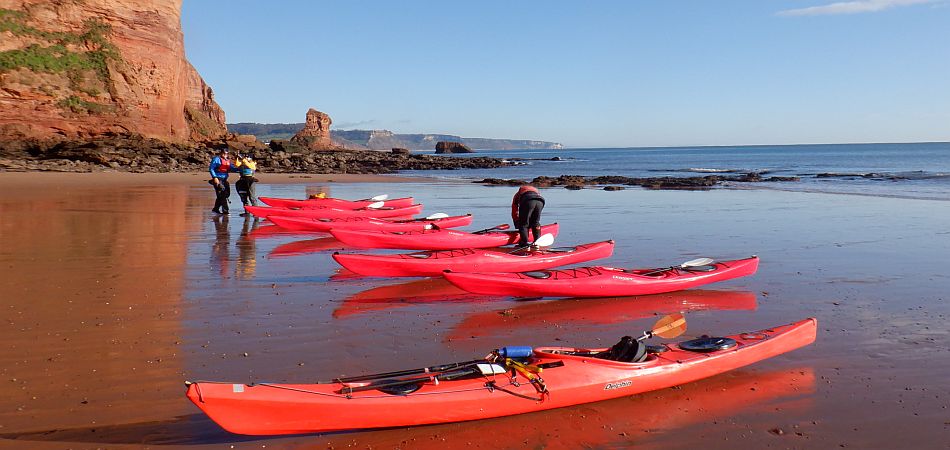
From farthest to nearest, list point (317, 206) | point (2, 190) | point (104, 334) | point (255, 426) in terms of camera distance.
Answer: point (2, 190), point (317, 206), point (104, 334), point (255, 426)

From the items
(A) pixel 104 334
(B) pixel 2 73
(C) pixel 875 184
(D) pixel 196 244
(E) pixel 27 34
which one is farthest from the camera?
(E) pixel 27 34

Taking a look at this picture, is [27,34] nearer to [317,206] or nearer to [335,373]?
[317,206]

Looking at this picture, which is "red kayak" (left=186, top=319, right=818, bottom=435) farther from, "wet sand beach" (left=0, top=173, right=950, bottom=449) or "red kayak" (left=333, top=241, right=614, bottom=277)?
"red kayak" (left=333, top=241, right=614, bottom=277)

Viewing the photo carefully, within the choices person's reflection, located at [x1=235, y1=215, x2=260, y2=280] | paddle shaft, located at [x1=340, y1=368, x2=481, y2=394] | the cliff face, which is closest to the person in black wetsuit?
person's reflection, located at [x1=235, y1=215, x2=260, y2=280]

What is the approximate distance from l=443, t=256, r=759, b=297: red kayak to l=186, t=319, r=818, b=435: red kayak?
7.55 feet

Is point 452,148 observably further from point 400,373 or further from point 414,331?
point 400,373

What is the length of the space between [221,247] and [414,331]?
5.68 metres

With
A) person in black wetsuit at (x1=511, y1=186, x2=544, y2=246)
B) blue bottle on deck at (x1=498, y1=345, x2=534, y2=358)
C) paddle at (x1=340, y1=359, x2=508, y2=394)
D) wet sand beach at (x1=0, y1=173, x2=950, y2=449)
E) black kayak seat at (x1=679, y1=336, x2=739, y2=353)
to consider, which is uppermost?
person in black wetsuit at (x1=511, y1=186, x2=544, y2=246)

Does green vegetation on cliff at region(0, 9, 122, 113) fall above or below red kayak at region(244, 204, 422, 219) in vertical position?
above

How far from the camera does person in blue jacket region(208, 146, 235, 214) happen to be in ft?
49.1

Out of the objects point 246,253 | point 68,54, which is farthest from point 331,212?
point 68,54

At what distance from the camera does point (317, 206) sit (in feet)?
49.1

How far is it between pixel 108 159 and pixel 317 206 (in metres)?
19.3

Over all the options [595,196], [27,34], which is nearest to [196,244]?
[595,196]
